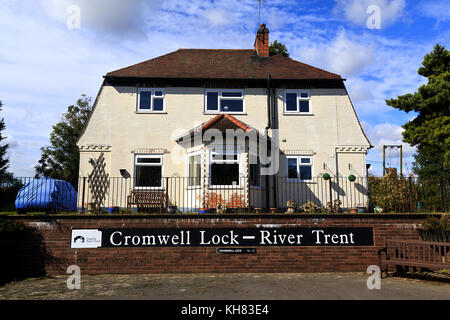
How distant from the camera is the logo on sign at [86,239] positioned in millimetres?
8711

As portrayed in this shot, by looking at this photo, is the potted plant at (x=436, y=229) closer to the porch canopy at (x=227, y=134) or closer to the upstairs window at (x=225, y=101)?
the porch canopy at (x=227, y=134)

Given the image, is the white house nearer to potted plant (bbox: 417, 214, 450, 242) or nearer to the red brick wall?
the red brick wall

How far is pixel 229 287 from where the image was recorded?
7230 mm

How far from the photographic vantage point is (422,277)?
26.5ft

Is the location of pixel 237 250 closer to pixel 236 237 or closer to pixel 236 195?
pixel 236 237

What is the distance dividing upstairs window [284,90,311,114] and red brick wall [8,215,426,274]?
22.4 ft

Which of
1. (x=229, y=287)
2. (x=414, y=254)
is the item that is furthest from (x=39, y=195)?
(x=414, y=254)

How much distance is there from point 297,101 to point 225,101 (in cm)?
331

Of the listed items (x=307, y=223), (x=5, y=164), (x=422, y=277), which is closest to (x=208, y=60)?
(x=307, y=223)

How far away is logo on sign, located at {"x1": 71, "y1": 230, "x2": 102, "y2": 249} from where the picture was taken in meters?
8.71

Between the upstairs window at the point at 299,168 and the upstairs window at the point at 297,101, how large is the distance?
222 centimetres

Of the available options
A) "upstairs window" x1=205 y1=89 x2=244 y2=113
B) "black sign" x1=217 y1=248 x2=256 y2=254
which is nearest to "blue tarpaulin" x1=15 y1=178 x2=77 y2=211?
"black sign" x1=217 y1=248 x2=256 y2=254

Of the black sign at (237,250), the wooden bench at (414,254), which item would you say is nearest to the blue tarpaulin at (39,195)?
the black sign at (237,250)

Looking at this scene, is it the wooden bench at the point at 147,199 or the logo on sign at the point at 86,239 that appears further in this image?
the wooden bench at the point at 147,199
